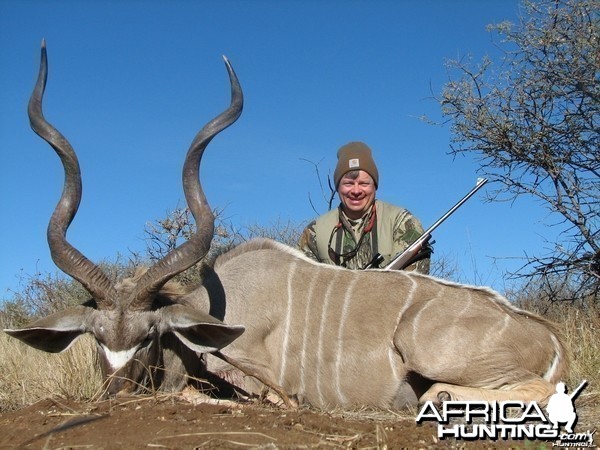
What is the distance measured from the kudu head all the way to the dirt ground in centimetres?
42

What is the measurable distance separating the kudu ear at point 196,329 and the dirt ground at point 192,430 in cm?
52

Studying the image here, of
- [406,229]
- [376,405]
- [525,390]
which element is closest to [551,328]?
[525,390]

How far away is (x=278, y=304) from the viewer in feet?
12.7

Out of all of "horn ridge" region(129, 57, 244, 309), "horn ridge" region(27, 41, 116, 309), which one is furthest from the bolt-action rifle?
"horn ridge" region(27, 41, 116, 309)

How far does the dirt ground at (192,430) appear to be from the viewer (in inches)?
90.7

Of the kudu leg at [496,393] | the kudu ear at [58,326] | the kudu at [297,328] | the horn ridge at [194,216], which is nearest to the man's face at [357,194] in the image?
the kudu at [297,328]

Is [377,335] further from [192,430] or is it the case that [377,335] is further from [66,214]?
[66,214]

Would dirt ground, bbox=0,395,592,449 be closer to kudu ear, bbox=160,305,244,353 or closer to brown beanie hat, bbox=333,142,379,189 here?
kudu ear, bbox=160,305,244,353

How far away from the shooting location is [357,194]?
16.4ft

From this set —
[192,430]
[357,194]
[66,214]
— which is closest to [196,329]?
[66,214]

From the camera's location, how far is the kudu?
3387 mm

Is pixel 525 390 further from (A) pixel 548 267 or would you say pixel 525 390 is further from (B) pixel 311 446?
(A) pixel 548 267

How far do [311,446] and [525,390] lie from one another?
1429mm

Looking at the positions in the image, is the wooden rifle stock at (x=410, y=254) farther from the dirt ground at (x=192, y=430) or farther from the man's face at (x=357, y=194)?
the dirt ground at (x=192, y=430)
